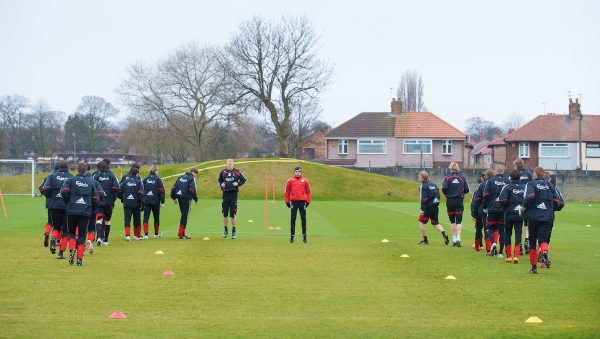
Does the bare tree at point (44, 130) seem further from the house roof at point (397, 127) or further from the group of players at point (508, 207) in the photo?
the group of players at point (508, 207)

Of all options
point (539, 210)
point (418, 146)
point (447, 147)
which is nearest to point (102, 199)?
point (539, 210)

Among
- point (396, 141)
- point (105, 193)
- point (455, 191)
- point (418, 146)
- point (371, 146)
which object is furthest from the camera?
point (371, 146)

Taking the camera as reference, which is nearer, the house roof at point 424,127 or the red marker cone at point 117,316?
the red marker cone at point 117,316

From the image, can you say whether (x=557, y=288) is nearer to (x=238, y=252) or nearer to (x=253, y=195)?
(x=238, y=252)

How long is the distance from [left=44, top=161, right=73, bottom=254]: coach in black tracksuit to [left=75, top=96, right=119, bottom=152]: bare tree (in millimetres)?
103377

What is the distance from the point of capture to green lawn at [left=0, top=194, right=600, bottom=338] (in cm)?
1040

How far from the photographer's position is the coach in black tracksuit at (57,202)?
57.5 ft

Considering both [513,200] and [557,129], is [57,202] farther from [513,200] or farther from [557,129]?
[557,129]

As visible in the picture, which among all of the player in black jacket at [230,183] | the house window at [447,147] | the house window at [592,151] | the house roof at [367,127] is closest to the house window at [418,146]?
the house window at [447,147]

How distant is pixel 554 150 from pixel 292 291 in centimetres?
6927

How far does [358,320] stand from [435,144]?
242ft

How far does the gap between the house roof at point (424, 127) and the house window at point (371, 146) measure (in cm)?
192

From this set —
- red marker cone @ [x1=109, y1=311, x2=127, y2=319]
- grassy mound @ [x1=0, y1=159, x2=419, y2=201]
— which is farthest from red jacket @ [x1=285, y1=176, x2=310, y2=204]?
grassy mound @ [x1=0, y1=159, x2=419, y2=201]

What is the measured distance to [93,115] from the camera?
120188 mm
